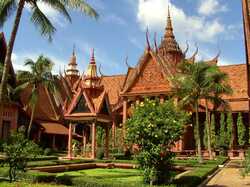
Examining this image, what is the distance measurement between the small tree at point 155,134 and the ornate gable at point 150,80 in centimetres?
2050

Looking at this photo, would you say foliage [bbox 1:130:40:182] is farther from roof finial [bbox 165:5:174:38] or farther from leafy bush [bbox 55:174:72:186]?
roof finial [bbox 165:5:174:38]

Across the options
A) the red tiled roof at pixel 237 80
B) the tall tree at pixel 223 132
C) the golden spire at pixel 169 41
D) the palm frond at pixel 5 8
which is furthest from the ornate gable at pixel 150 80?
the palm frond at pixel 5 8

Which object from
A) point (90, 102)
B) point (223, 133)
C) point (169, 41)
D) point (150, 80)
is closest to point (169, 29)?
point (169, 41)

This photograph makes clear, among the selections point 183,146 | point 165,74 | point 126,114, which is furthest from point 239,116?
point 126,114

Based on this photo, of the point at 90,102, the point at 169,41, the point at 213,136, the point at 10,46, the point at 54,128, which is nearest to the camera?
the point at 10,46

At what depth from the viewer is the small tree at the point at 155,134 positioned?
12344 mm

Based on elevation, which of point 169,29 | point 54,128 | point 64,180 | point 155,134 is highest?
point 169,29

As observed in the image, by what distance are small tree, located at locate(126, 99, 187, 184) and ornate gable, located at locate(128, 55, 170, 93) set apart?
67.3ft

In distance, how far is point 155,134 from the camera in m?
12.3

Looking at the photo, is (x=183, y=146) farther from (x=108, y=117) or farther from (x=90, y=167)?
(x=90, y=167)

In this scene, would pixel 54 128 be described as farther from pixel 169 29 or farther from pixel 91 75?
pixel 169 29

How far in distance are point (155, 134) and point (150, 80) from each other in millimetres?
22580

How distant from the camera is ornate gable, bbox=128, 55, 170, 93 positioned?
111ft

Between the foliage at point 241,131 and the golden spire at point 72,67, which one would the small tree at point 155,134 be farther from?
the golden spire at point 72,67
